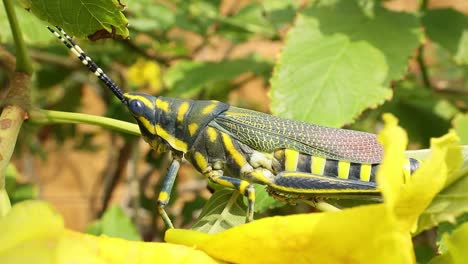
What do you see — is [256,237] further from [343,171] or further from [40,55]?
[40,55]

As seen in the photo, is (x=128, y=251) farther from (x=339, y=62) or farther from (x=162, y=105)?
(x=339, y=62)

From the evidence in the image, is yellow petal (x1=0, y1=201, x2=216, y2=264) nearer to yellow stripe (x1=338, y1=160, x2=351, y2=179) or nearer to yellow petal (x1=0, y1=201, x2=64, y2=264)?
yellow petal (x1=0, y1=201, x2=64, y2=264)

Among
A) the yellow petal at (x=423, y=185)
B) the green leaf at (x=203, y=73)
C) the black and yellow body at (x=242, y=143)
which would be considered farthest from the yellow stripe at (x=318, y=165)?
the green leaf at (x=203, y=73)

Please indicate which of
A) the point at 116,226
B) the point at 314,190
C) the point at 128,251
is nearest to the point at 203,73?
the point at 116,226

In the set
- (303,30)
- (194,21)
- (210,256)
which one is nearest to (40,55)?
(194,21)

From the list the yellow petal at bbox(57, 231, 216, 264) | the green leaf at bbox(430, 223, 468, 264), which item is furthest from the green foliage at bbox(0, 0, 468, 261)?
the yellow petal at bbox(57, 231, 216, 264)

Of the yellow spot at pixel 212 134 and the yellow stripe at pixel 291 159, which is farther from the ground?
the yellow spot at pixel 212 134

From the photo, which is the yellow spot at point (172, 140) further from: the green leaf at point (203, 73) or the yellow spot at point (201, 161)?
the green leaf at point (203, 73)
